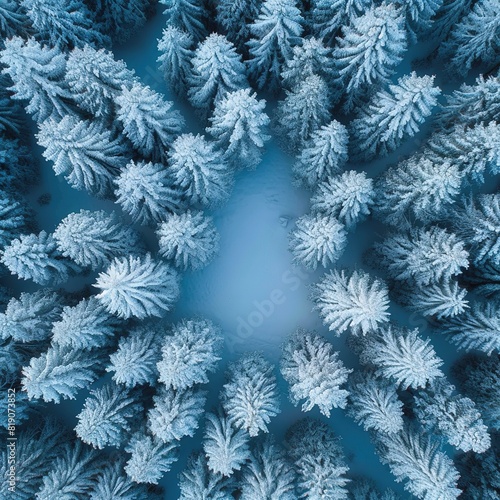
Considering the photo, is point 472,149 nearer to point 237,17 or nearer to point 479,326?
point 479,326

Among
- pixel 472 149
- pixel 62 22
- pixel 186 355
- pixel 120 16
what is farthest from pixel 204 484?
pixel 120 16

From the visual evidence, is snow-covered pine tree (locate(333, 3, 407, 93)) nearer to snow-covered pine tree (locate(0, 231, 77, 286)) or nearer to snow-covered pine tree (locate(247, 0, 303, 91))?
snow-covered pine tree (locate(247, 0, 303, 91))

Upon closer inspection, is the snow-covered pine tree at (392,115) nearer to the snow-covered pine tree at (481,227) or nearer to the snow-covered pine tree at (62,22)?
the snow-covered pine tree at (481,227)

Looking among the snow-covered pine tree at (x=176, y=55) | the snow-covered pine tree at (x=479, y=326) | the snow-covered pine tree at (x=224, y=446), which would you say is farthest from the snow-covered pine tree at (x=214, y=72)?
the snow-covered pine tree at (x=479, y=326)

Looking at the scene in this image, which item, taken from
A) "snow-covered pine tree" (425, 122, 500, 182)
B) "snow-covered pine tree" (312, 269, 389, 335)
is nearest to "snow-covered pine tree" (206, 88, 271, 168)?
"snow-covered pine tree" (312, 269, 389, 335)

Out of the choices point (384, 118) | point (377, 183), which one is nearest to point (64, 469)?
point (377, 183)

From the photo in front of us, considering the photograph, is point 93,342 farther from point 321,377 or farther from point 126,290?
point 321,377
